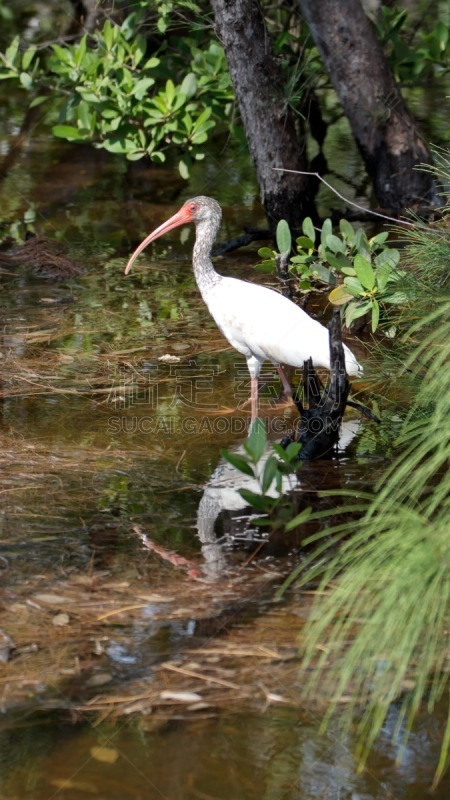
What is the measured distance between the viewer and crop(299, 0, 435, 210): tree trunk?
7457 mm

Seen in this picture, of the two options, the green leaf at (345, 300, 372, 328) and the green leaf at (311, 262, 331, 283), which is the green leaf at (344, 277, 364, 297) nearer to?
the green leaf at (345, 300, 372, 328)

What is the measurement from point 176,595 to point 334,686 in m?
0.75

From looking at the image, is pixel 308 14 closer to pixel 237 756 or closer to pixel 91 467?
pixel 91 467

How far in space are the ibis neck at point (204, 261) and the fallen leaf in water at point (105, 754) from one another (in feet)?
10.6

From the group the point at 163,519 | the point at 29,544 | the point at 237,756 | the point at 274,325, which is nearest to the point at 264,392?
the point at 274,325

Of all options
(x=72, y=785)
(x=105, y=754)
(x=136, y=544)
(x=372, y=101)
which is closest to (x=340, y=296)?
(x=136, y=544)

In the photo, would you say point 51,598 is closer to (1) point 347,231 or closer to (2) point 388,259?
(2) point 388,259

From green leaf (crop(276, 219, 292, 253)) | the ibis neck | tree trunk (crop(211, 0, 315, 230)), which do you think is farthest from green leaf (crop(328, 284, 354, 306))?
tree trunk (crop(211, 0, 315, 230))

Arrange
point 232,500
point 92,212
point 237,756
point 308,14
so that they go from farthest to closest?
point 92,212, point 308,14, point 232,500, point 237,756

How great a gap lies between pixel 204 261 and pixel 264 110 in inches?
73.6

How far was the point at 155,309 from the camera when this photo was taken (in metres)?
6.80

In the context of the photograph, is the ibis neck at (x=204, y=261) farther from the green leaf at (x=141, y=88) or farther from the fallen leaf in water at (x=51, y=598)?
the fallen leaf in water at (x=51, y=598)

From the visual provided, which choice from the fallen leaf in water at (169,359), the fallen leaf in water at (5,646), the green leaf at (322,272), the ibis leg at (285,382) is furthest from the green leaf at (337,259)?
the fallen leaf in water at (5,646)

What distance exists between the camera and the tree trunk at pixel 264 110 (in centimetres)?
707
